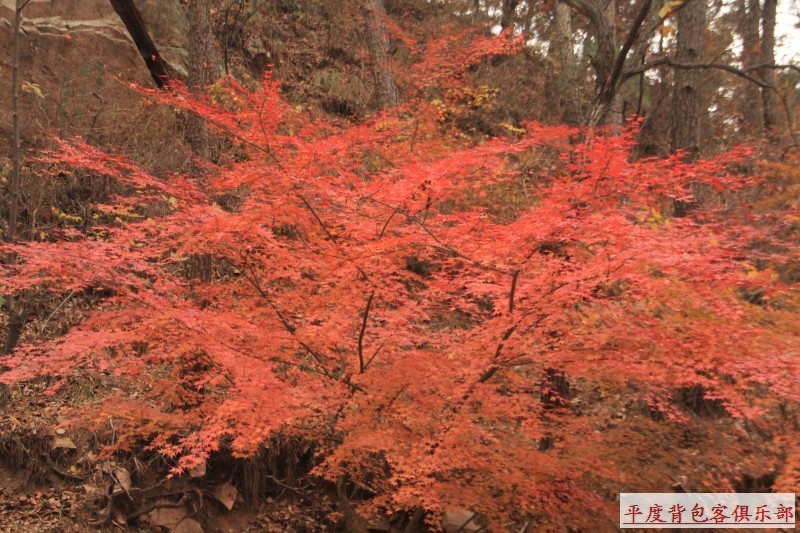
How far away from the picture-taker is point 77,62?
28.6 feet

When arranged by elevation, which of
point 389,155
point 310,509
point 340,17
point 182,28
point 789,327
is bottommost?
point 310,509

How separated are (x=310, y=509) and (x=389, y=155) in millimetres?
5093

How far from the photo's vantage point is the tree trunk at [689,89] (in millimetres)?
7062

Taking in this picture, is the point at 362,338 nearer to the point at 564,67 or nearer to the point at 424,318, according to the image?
the point at 424,318

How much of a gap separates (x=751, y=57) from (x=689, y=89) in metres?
9.17

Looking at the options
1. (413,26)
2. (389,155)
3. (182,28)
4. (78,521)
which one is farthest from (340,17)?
(78,521)

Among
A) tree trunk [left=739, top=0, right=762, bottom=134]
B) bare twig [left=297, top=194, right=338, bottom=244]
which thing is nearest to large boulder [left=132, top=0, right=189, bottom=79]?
bare twig [left=297, top=194, right=338, bottom=244]

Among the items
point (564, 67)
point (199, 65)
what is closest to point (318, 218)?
point (199, 65)

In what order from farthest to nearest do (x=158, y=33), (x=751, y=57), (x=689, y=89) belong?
(x=751, y=57), (x=158, y=33), (x=689, y=89)

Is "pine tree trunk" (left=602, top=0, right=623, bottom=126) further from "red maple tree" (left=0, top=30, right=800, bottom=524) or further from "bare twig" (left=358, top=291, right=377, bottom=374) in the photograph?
"bare twig" (left=358, top=291, right=377, bottom=374)

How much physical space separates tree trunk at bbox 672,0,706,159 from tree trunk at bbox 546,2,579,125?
139cm

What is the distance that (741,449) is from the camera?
541 cm

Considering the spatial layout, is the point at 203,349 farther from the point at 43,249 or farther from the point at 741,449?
the point at 741,449

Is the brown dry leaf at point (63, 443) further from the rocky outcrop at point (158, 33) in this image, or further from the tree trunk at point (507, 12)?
the tree trunk at point (507, 12)
